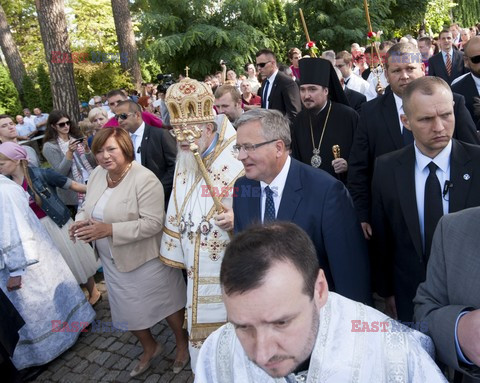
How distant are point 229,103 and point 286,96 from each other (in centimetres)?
123

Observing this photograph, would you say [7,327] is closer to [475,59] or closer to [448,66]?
[475,59]

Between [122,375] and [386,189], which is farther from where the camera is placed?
[122,375]

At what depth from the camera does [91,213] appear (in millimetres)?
3766

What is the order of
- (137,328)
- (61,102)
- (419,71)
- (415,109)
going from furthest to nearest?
(61,102), (137,328), (419,71), (415,109)

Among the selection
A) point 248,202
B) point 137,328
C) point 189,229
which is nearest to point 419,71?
point 248,202

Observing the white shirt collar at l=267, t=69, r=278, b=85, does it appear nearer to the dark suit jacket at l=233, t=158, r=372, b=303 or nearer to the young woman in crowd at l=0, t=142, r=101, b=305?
the young woman in crowd at l=0, t=142, r=101, b=305

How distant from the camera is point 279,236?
1.42 metres

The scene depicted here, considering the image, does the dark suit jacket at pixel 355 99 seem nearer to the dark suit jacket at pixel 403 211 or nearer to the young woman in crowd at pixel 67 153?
the dark suit jacket at pixel 403 211

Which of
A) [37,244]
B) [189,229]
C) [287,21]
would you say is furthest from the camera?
[287,21]

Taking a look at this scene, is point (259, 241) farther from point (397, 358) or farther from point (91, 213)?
point (91, 213)

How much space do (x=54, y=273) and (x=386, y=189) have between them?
3380 mm

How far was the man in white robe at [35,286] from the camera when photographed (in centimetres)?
386

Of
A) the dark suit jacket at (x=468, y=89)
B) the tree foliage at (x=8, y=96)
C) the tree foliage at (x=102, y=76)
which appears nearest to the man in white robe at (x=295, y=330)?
the dark suit jacket at (x=468, y=89)

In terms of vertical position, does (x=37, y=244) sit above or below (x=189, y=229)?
below
